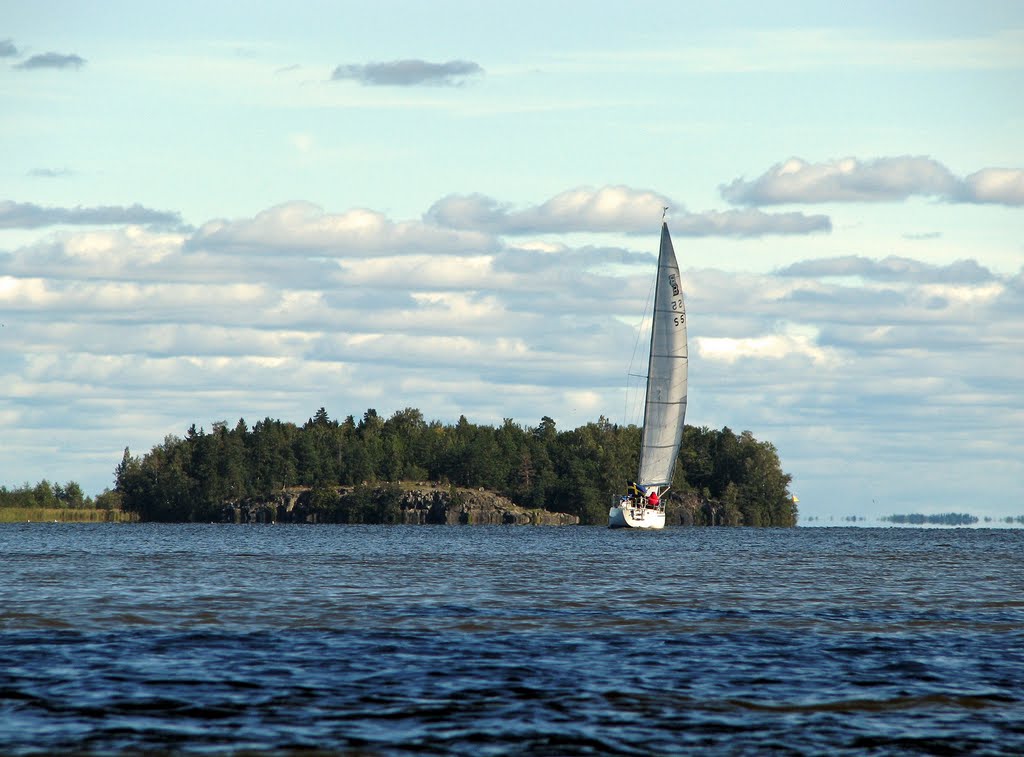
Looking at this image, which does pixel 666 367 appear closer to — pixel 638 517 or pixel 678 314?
pixel 678 314

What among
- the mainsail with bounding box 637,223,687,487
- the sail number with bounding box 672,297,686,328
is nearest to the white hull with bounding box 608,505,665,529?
the mainsail with bounding box 637,223,687,487

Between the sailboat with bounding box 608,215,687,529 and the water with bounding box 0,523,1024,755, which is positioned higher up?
the sailboat with bounding box 608,215,687,529

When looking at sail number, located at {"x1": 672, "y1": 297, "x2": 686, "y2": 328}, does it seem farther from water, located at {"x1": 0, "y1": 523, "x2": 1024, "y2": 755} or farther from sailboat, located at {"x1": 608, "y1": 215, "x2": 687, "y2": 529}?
water, located at {"x1": 0, "y1": 523, "x2": 1024, "y2": 755}

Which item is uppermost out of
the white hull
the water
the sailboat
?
the sailboat

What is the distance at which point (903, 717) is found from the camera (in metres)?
21.3

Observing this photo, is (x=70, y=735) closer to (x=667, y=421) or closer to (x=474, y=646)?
(x=474, y=646)

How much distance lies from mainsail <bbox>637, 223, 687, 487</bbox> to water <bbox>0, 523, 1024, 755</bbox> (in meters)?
73.7

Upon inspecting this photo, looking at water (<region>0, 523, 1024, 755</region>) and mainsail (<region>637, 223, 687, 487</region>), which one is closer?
water (<region>0, 523, 1024, 755</region>)

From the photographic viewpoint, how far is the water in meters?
19.3

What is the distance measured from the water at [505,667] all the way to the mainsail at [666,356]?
242 ft

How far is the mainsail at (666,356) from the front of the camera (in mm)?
123312

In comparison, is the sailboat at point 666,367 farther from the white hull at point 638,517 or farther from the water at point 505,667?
the water at point 505,667

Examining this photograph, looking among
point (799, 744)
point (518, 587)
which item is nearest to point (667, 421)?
point (518, 587)

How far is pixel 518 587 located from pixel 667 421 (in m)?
79.1
